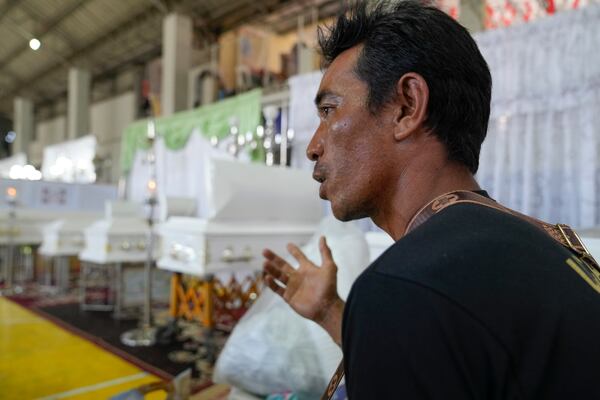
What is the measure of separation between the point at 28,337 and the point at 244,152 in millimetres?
2517

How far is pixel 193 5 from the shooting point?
317 inches

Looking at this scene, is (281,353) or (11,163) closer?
(281,353)

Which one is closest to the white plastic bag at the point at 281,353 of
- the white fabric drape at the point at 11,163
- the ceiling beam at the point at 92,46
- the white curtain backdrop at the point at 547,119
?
the white curtain backdrop at the point at 547,119

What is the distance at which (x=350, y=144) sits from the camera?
2.27 ft

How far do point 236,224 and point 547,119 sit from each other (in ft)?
6.84

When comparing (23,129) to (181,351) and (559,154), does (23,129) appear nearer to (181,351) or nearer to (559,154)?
(181,351)


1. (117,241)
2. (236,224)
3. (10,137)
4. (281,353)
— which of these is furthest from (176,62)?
(10,137)

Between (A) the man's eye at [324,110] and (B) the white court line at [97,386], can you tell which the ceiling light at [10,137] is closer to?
(B) the white court line at [97,386]

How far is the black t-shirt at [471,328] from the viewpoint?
40cm

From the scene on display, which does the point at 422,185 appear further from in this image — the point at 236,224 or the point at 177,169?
the point at 177,169

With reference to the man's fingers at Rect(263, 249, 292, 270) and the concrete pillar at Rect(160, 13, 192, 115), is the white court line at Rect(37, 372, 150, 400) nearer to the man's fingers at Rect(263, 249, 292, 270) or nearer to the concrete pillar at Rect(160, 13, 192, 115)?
the man's fingers at Rect(263, 249, 292, 270)

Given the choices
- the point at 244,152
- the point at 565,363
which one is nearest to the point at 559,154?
the point at 565,363

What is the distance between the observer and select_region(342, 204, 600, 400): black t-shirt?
403 millimetres

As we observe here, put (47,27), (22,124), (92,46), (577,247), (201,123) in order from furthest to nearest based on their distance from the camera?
(22,124)
(92,46)
(47,27)
(201,123)
(577,247)
